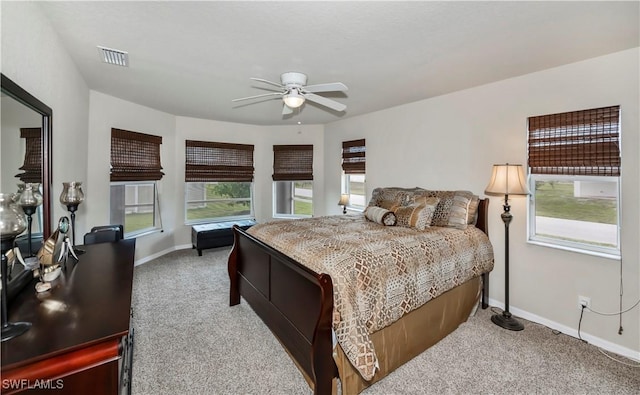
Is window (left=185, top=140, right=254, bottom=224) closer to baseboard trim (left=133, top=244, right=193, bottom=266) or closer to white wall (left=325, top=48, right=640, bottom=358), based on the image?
baseboard trim (left=133, top=244, right=193, bottom=266)

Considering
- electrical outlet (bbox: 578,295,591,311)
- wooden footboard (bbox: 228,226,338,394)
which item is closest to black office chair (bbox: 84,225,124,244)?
wooden footboard (bbox: 228,226,338,394)

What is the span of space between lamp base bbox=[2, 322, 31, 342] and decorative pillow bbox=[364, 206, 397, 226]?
2.80 meters

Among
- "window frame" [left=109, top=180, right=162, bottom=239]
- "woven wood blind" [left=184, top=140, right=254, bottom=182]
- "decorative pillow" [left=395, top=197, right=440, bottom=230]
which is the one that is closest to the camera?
"decorative pillow" [left=395, top=197, right=440, bottom=230]

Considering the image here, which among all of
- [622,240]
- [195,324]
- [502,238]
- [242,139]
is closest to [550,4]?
[622,240]

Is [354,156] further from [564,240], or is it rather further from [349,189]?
[564,240]

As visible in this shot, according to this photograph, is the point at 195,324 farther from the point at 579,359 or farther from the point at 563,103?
the point at 563,103

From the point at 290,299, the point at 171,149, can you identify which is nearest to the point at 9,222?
the point at 290,299

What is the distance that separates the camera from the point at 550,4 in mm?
1742

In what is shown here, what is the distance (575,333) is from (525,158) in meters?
1.75

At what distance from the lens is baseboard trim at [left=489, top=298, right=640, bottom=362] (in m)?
2.31

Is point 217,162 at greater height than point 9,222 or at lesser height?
greater

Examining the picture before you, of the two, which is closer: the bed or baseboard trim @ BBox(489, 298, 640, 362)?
the bed

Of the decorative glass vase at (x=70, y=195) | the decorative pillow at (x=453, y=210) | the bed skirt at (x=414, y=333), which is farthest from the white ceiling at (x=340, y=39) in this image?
the bed skirt at (x=414, y=333)

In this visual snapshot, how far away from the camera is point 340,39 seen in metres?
2.18
